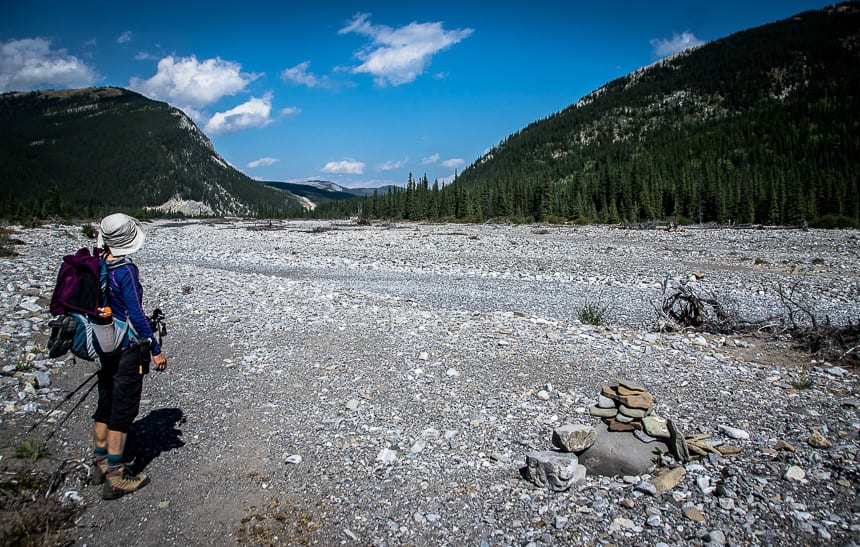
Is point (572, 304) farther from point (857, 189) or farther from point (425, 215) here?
point (425, 215)

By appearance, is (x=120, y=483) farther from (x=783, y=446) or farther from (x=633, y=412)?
(x=783, y=446)

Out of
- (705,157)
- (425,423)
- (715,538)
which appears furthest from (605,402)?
(705,157)

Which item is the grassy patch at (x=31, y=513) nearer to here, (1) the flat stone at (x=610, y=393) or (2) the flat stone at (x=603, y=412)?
(2) the flat stone at (x=603, y=412)

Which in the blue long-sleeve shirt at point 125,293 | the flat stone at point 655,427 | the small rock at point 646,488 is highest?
the blue long-sleeve shirt at point 125,293

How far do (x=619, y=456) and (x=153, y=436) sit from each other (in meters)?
5.57

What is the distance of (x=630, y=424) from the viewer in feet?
17.7

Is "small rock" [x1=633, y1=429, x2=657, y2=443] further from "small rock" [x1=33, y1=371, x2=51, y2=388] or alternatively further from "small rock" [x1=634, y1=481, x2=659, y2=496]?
"small rock" [x1=33, y1=371, x2=51, y2=388]

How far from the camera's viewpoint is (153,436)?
550 centimetres

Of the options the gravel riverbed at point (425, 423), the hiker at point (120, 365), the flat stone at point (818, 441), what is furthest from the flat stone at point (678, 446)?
the hiker at point (120, 365)

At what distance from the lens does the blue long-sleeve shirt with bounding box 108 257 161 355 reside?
4.30 metres

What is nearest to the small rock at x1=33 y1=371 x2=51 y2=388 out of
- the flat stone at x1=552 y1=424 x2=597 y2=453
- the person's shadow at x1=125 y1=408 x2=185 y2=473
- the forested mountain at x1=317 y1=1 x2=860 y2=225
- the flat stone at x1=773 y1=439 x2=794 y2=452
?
the person's shadow at x1=125 y1=408 x2=185 y2=473

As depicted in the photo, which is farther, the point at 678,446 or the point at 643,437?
the point at 643,437

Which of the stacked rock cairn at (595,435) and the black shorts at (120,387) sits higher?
the black shorts at (120,387)

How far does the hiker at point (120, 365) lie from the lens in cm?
430
